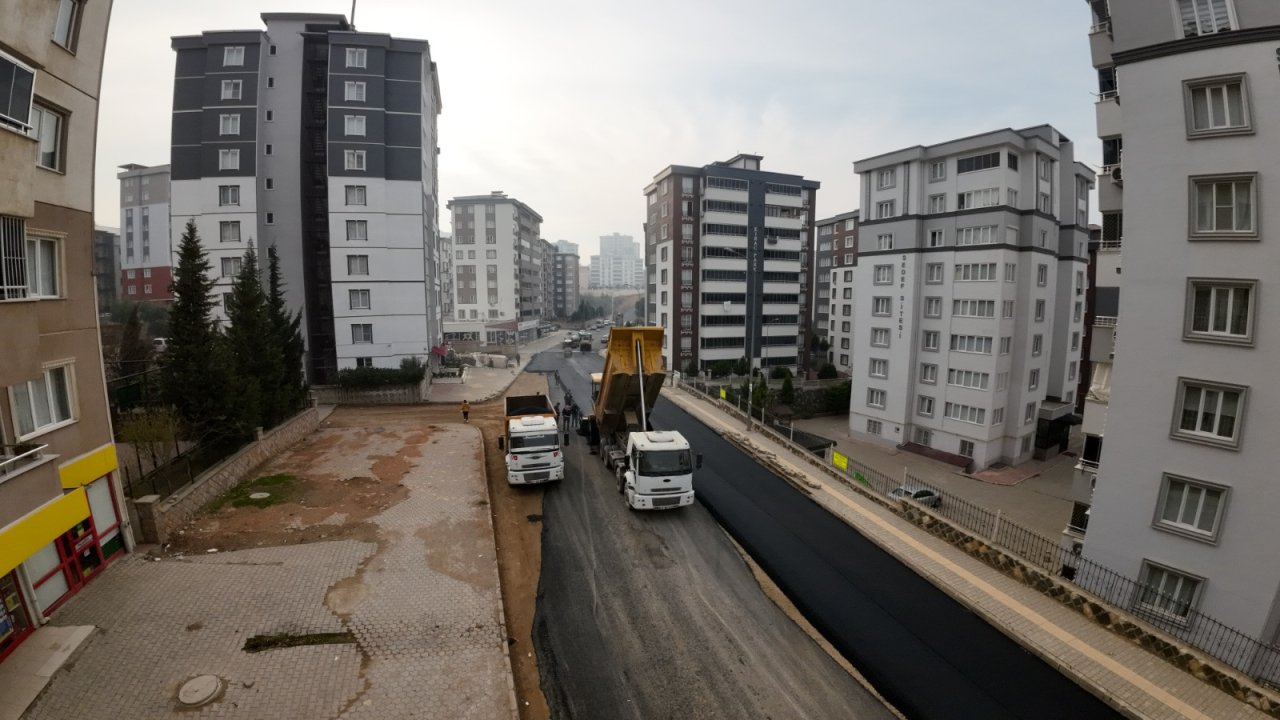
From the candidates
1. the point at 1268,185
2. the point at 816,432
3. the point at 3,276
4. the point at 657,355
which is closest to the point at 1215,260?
the point at 1268,185

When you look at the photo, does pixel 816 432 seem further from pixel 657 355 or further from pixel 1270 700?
pixel 1270 700

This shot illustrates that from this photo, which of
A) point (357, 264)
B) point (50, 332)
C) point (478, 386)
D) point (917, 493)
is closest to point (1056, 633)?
point (917, 493)

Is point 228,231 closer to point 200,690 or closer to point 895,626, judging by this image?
point 200,690

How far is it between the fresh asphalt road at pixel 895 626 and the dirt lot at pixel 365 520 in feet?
21.4

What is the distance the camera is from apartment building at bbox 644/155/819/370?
192 ft

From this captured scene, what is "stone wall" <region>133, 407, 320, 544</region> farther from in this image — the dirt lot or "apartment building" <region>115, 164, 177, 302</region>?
"apartment building" <region>115, 164, 177, 302</region>

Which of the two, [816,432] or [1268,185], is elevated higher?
[1268,185]

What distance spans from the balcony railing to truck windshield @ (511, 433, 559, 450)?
12.0 metres

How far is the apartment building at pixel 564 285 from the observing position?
493ft

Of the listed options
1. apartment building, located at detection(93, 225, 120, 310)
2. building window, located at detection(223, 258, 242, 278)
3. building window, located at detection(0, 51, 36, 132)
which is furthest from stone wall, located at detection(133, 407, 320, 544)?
apartment building, located at detection(93, 225, 120, 310)

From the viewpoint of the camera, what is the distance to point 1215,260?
41.0ft

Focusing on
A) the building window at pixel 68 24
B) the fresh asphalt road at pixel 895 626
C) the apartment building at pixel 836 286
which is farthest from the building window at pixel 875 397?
the building window at pixel 68 24

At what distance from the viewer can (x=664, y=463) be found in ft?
59.0

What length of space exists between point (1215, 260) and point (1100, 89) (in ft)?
24.7
